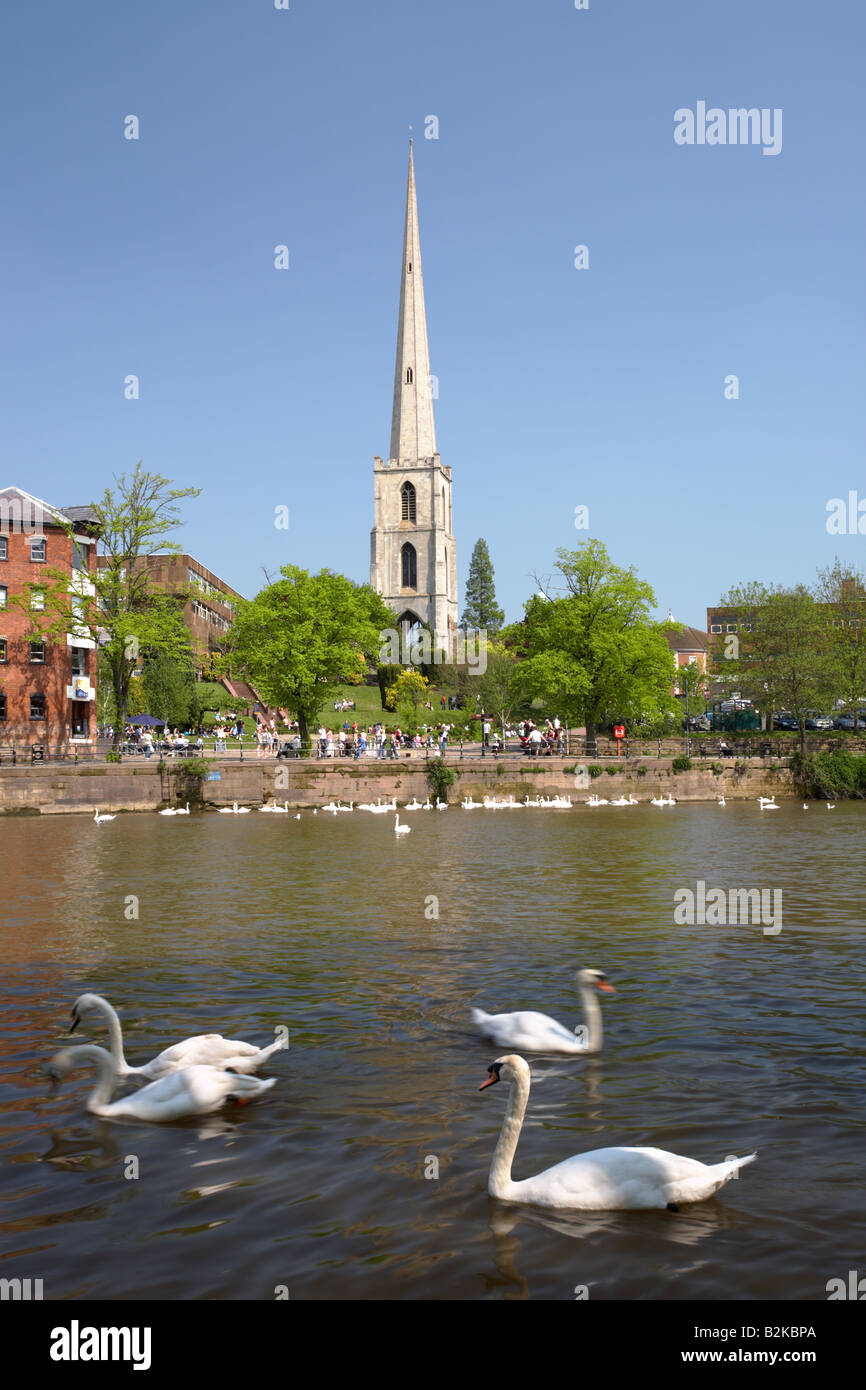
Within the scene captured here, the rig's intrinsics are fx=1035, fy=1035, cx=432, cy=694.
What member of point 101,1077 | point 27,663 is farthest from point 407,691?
point 101,1077

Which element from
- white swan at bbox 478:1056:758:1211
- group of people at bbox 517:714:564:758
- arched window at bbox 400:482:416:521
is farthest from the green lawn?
white swan at bbox 478:1056:758:1211

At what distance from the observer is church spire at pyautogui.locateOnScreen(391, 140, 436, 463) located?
11644 centimetres

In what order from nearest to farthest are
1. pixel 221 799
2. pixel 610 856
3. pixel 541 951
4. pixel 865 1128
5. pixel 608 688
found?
pixel 865 1128
pixel 541 951
pixel 610 856
pixel 221 799
pixel 608 688

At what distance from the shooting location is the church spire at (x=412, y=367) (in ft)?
382

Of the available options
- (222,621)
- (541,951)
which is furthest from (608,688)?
(222,621)

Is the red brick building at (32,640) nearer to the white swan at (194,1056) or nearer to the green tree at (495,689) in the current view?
the green tree at (495,689)

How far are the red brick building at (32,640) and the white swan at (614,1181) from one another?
45949 mm

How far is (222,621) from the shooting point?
10844cm

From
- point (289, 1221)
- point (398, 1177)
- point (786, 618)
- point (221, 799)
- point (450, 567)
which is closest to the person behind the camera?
point (289, 1221)

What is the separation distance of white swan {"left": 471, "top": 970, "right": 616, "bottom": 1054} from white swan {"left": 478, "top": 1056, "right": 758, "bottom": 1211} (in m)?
2.75

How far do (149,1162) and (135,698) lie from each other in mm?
61150

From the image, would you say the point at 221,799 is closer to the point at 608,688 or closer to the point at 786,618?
the point at 608,688

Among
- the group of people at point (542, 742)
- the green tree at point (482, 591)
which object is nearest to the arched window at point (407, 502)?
the green tree at point (482, 591)

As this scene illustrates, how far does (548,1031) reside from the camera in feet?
29.2
